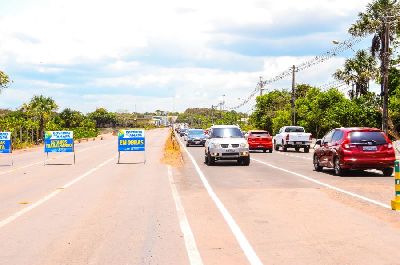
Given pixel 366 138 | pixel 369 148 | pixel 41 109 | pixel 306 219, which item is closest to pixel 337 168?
pixel 369 148

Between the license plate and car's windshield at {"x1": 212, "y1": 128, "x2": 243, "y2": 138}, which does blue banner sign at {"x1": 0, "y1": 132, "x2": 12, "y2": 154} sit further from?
the license plate

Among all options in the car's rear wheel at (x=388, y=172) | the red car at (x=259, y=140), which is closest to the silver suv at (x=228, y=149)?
the car's rear wheel at (x=388, y=172)

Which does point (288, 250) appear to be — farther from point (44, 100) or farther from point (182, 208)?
point (44, 100)

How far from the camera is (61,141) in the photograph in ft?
85.9

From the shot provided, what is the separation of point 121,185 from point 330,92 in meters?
44.9

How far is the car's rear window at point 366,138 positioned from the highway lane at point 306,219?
213cm

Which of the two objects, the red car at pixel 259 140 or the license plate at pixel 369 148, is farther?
the red car at pixel 259 140

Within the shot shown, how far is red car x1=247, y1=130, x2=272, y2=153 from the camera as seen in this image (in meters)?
38.9

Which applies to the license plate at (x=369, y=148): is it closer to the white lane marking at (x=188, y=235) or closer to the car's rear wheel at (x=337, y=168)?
the car's rear wheel at (x=337, y=168)

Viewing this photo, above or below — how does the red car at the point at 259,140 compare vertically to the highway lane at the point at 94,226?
above

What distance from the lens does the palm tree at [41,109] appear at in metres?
60.3

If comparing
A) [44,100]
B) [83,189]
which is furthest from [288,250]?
[44,100]

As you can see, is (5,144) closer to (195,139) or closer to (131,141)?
(131,141)

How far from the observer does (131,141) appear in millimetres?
25547
